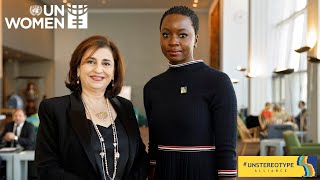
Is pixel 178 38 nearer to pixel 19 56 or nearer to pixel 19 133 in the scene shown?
pixel 19 56

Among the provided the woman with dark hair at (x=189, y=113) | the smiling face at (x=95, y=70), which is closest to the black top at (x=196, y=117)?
the woman with dark hair at (x=189, y=113)

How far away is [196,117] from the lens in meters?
2.28

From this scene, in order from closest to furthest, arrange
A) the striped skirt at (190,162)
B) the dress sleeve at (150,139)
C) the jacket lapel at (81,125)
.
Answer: the jacket lapel at (81,125)
the striped skirt at (190,162)
the dress sleeve at (150,139)

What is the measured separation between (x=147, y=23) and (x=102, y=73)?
2310 millimetres

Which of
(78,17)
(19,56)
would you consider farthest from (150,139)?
(19,56)

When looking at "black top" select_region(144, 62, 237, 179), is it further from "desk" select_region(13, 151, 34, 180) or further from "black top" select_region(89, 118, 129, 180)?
"desk" select_region(13, 151, 34, 180)

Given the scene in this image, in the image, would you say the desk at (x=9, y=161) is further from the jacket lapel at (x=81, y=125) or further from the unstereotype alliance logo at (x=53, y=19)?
the jacket lapel at (x=81, y=125)

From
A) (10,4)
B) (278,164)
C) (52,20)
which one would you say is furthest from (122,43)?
(278,164)

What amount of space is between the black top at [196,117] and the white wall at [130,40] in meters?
1.85

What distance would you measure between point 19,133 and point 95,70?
5.28 meters

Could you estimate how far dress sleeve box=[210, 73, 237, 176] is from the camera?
223 cm

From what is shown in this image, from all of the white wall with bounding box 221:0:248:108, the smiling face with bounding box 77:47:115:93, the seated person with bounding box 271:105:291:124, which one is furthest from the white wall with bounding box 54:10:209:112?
the seated person with bounding box 271:105:291:124

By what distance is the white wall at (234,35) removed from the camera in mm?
4559

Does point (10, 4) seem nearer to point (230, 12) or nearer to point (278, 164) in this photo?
point (230, 12)
